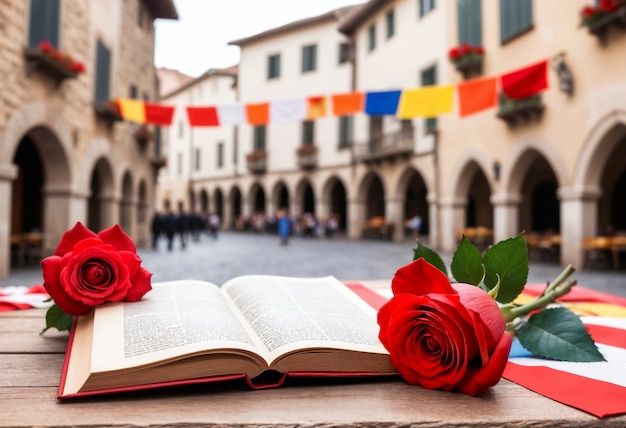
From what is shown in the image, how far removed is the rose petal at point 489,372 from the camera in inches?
34.8

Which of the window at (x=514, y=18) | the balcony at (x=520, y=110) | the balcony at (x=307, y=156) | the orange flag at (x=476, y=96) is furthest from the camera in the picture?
the balcony at (x=307, y=156)

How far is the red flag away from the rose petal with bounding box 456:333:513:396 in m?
10.5

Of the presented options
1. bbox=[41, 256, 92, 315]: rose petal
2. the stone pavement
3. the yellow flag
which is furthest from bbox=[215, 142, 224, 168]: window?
bbox=[41, 256, 92, 315]: rose petal

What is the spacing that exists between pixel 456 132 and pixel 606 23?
20.7 feet

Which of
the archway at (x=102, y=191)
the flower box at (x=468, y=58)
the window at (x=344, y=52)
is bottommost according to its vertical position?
the archway at (x=102, y=191)

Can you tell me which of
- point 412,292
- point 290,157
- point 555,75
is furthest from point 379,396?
point 290,157

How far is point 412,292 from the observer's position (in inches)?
40.3

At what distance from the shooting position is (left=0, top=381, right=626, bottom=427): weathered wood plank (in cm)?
80

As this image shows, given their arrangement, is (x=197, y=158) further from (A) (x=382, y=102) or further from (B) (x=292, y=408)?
(B) (x=292, y=408)

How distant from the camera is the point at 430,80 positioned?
56.6 ft

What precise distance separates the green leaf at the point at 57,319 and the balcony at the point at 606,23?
1035 cm

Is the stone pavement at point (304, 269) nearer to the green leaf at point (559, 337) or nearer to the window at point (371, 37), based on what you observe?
the green leaf at point (559, 337)

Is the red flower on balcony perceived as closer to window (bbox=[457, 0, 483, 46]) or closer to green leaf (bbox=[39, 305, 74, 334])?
green leaf (bbox=[39, 305, 74, 334])

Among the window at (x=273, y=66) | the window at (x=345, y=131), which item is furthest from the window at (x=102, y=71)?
the window at (x=273, y=66)
